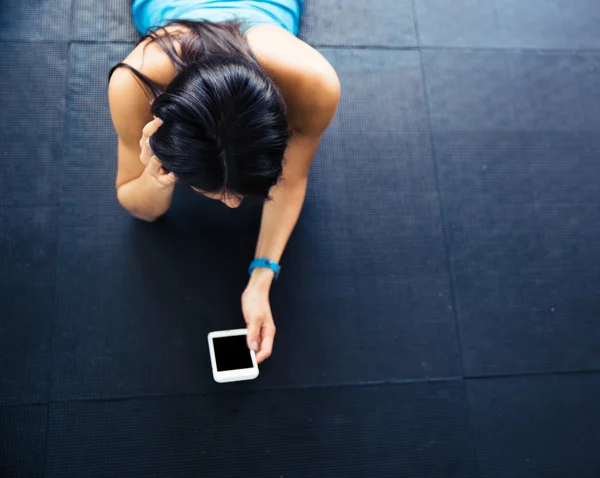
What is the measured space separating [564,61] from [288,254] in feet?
3.61

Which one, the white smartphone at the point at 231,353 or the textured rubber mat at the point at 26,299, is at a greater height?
the textured rubber mat at the point at 26,299

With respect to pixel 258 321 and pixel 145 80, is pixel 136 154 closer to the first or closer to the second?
pixel 145 80

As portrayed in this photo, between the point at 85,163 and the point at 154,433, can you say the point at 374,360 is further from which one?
the point at 85,163

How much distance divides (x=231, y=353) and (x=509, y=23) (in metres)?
1.35

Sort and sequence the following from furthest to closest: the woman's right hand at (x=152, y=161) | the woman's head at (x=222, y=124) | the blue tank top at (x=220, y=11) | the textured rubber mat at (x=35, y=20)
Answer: the textured rubber mat at (x=35, y=20)
the blue tank top at (x=220, y=11)
the woman's right hand at (x=152, y=161)
the woman's head at (x=222, y=124)

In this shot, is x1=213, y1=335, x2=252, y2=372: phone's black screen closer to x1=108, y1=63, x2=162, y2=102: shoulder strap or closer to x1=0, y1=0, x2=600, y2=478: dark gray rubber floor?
x1=0, y1=0, x2=600, y2=478: dark gray rubber floor

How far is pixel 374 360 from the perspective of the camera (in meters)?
1.30

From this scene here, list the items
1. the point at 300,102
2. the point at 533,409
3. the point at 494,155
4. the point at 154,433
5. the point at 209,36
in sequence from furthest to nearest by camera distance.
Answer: the point at 494,155 → the point at 533,409 → the point at 154,433 → the point at 300,102 → the point at 209,36

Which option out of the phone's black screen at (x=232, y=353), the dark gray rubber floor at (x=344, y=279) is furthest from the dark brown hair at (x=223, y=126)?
the dark gray rubber floor at (x=344, y=279)

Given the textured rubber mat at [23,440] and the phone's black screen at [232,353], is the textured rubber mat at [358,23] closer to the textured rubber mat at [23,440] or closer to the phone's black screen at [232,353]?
the phone's black screen at [232,353]

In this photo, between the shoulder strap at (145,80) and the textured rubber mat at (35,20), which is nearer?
the shoulder strap at (145,80)

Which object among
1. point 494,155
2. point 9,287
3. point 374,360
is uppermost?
point 494,155

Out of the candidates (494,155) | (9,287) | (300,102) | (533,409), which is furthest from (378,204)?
(9,287)

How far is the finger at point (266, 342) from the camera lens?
1109 millimetres
